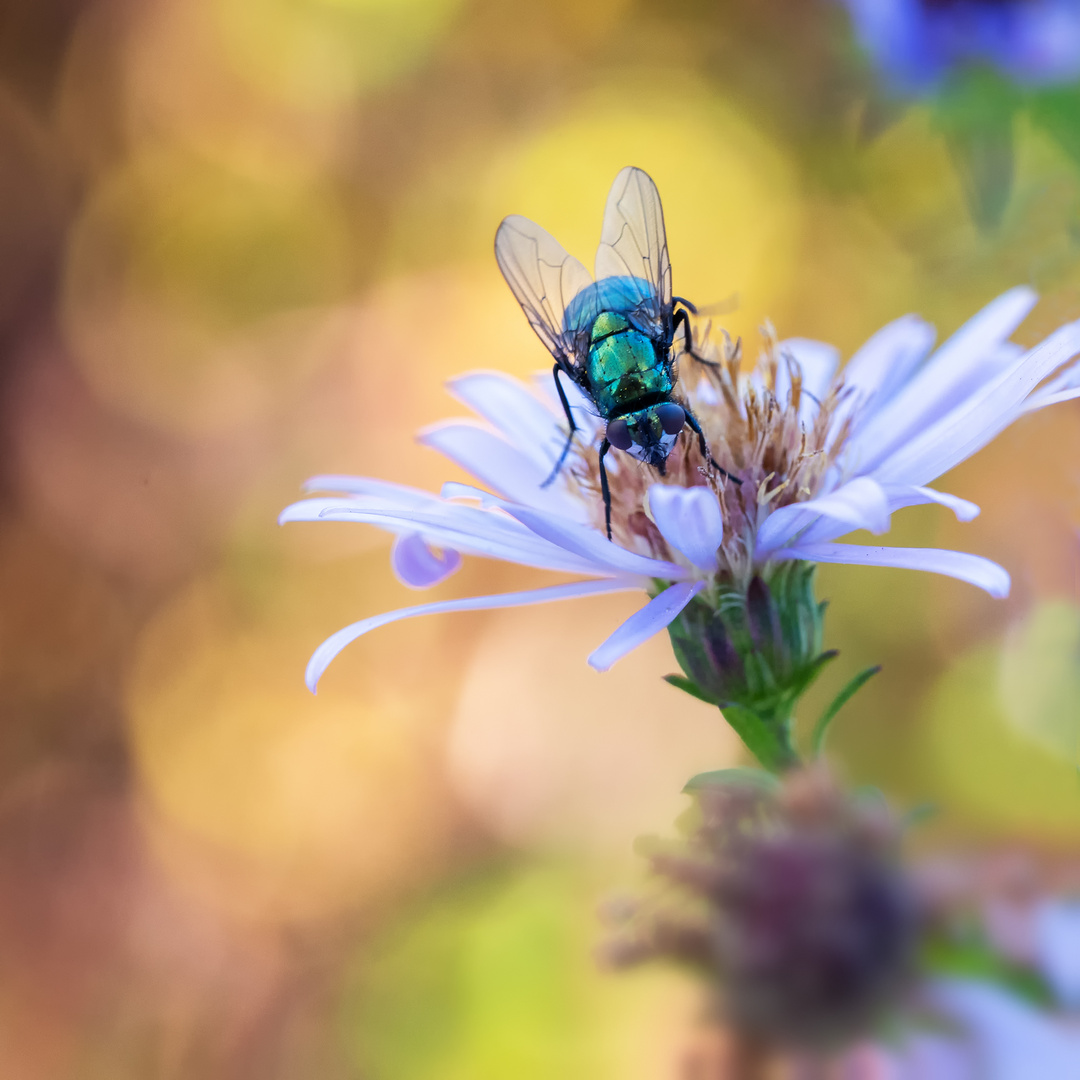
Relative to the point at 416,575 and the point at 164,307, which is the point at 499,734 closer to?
the point at 164,307

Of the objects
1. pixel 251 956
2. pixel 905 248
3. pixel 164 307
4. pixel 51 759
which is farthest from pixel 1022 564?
pixel 164 307

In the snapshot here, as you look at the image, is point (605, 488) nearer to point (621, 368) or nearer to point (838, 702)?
point (621, 368)

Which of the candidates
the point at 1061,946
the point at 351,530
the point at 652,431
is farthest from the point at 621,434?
the point at 351,530

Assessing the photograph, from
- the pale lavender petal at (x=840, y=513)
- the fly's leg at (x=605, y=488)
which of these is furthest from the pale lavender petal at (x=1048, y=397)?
the fly's leg at (x=605, y=488)

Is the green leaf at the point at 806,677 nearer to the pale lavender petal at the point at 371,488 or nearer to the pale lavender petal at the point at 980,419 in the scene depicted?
the pale lavender petal at the point at 980,419

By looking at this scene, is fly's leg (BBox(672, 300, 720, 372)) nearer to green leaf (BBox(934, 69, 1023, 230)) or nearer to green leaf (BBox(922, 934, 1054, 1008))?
green leaf (BBox(934, 69, 1023, 230))

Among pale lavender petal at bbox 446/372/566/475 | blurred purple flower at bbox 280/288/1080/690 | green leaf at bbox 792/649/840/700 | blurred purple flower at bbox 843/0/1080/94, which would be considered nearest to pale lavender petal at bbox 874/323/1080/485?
blurred purple flower at bbox 280/288/1080/690
